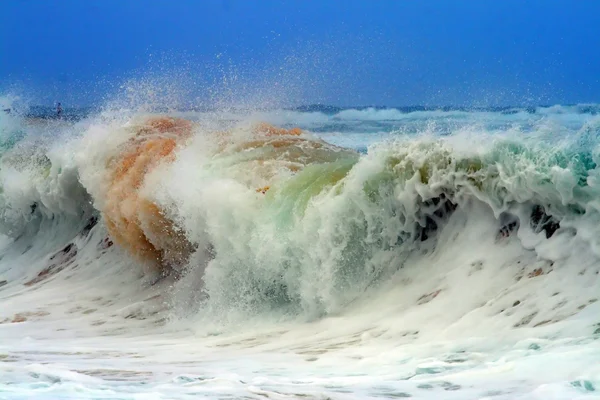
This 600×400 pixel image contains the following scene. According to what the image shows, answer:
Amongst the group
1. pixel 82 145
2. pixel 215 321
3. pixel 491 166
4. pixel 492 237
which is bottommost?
pixel 215 321

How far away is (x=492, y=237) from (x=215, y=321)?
118 inches

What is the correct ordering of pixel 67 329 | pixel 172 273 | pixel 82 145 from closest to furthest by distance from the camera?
pixel 67 329
pixel 172 273
pixel 82 145

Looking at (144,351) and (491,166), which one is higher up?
(491,166)

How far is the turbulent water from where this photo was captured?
16.2 ft

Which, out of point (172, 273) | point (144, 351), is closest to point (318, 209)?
point (144, 351)

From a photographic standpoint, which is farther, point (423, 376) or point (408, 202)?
point (408, 202)

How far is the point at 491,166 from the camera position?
691 cm

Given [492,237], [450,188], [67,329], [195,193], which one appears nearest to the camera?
[492,237]

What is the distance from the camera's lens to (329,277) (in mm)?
7605

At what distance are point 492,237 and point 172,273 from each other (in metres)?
5.04

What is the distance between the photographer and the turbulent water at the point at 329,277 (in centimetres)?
493

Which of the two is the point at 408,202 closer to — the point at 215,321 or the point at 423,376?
the point at 215,321

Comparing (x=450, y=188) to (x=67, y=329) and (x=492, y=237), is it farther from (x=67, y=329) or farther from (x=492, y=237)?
(x=67, y=329)

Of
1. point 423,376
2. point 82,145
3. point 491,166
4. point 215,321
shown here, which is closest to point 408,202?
point 491,166
